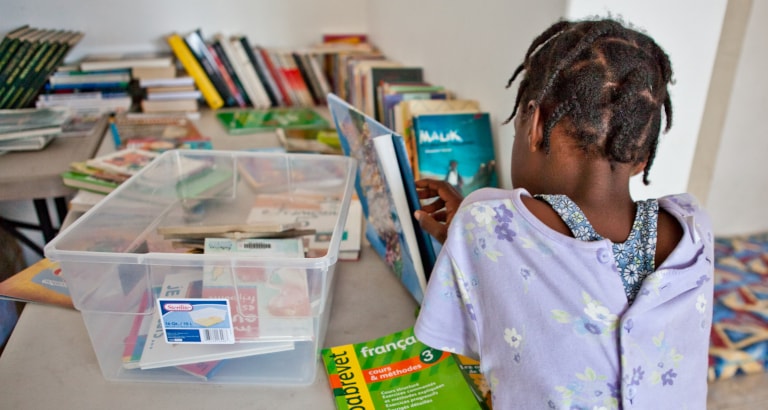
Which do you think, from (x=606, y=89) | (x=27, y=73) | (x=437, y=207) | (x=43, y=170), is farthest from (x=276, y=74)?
(x=606, y=89)

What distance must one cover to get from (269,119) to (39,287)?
1.07m

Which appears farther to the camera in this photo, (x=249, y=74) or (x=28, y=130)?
(x=249, y=74)

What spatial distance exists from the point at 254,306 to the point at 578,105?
480mm

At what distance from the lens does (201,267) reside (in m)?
0.76

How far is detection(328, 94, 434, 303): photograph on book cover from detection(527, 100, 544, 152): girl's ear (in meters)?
0.20

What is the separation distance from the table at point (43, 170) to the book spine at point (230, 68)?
0.55 metres

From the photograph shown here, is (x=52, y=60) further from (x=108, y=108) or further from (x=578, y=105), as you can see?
(x=578, y=105)

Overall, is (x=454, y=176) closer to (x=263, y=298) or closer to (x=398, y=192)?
(x=398, y=192)

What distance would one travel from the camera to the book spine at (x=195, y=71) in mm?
2010

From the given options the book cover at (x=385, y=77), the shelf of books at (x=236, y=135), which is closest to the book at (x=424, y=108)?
the shelf of books at (x=236, y=135)

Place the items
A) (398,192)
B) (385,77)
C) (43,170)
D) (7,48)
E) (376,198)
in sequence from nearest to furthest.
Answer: (398,192), (376,198), (43,170), (385,77), (7,48)

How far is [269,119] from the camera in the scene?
6.31ft

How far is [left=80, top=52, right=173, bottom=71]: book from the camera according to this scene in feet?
6.39

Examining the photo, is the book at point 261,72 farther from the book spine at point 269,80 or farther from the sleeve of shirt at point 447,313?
the sleeve of shirt at point 447,313
